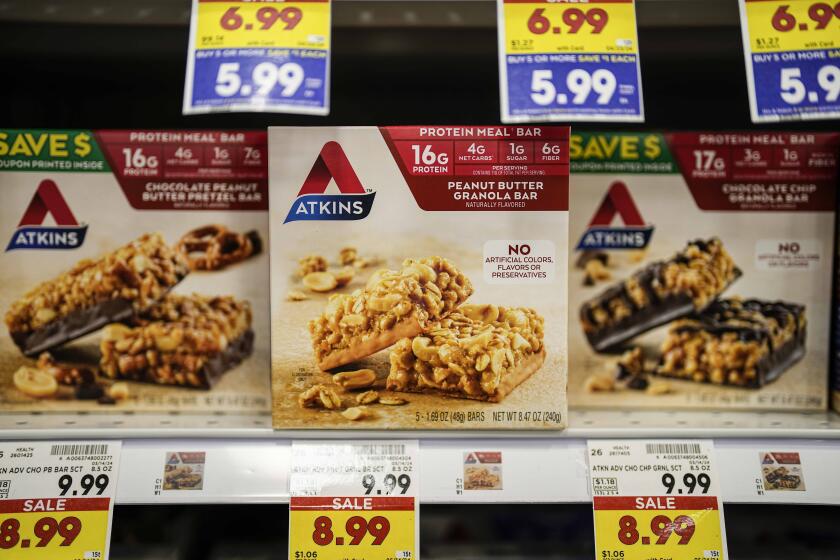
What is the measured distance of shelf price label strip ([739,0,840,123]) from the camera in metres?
0.91

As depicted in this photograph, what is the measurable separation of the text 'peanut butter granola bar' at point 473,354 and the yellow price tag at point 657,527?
22 cm

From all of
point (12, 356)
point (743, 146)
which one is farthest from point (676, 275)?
point (12, 356)

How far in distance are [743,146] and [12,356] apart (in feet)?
4.07

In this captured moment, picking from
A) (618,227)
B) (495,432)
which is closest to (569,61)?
(618,227)

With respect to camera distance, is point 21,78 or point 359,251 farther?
point 21,78

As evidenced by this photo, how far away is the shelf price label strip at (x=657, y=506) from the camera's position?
924 mm

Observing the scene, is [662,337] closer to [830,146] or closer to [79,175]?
[830,146]

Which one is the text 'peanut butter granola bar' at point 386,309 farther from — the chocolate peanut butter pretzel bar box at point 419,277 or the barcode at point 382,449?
the barcode at point 382,449

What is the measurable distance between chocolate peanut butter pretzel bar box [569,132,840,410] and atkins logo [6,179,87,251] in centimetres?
82

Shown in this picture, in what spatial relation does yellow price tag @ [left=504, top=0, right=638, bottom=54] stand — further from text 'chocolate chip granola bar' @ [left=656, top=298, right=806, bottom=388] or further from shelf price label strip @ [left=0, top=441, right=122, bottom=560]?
shelf price label strip @ [left=0, top=441, right=122, bottom=560]

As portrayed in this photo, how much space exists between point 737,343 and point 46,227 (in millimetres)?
1148

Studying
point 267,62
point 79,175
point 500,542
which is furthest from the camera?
point 500,542

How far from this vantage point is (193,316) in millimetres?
1054

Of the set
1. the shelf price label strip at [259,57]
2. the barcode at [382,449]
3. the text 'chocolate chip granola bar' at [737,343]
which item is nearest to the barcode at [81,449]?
the barcode at [382,449]
